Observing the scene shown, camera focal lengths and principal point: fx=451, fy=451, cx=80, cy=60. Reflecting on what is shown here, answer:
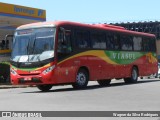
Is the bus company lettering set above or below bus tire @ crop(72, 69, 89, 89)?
above

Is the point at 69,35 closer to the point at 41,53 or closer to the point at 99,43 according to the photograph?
the point at 41,53

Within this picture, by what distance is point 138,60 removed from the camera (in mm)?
28562

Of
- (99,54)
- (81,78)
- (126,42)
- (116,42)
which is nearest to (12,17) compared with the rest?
(126,42)

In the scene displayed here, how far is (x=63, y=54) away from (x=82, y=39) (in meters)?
1.99

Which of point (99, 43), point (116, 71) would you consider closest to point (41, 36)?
point (99, 43)

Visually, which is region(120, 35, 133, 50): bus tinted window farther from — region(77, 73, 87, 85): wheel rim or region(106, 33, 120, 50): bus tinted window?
region(77, 73, 87, 85): wheel rim

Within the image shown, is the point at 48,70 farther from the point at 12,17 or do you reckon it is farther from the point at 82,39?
the point at 12,17

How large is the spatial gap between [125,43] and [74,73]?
22.2ft

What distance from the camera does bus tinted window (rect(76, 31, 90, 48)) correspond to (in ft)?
69.9

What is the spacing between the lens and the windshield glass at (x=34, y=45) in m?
19.8

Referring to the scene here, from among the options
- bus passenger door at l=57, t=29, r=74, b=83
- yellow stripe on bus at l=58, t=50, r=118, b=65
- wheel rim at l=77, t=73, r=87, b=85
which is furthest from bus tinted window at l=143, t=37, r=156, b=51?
bus passenger door at l=57, t=29, r=74, b=83

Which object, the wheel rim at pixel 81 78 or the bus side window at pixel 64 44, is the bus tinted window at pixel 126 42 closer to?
→ the wheel rim at pixel 81 78

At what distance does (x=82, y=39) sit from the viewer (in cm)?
2175

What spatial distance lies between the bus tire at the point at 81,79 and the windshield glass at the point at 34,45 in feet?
7.55
